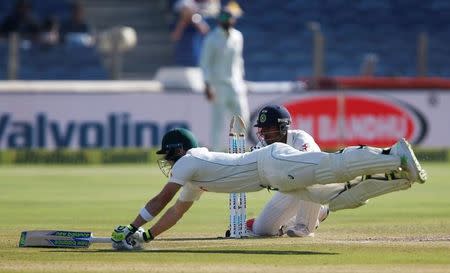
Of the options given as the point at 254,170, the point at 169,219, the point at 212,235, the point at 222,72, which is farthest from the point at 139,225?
the point at 222,72

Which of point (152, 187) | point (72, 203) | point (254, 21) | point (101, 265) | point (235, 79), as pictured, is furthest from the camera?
point (254, 21)

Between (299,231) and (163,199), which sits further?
(299,231)

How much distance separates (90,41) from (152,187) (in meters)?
9.19

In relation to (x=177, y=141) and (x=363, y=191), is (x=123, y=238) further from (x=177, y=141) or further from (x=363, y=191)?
(x=363, y=191)

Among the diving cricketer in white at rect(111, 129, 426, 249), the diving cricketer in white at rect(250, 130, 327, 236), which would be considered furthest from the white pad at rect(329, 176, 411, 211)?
the diving cricketer in white at rect(250, 130, 327, 236)

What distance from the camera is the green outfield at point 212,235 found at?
7164 mm

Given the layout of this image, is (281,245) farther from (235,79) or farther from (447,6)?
(447,6)

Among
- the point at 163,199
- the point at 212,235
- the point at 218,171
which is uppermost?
the point at 218,171

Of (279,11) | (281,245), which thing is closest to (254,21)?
(279,11)

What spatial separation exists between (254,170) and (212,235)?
3.85 feet

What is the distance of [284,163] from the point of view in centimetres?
793

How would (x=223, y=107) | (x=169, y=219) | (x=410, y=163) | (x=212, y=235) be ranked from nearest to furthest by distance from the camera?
1. (x=410, y=163)
2. (x=169, y=219)
3. (x=212, y=235)
4. (x=223, y=107)

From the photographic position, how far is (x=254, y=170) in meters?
8.09

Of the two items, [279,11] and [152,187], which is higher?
[279,11]
